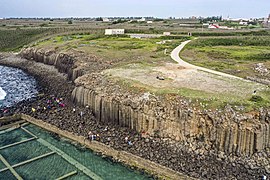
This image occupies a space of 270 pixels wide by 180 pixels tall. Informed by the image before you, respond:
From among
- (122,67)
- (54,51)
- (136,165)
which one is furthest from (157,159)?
(54,51)

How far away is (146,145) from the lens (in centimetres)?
3241

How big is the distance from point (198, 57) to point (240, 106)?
32478mm

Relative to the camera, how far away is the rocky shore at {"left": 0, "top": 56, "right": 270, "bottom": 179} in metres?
27.7

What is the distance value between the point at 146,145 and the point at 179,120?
16.1 ft

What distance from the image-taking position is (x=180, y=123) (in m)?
32.0

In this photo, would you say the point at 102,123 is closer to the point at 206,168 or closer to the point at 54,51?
the point at 206,168

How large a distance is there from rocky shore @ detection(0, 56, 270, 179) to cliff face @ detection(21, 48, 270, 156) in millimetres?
884

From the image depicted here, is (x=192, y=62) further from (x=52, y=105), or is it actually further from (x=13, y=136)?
(x=13, y=136)

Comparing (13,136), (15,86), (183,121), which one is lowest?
(13,136)

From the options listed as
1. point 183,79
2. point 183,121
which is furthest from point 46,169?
point 183,79

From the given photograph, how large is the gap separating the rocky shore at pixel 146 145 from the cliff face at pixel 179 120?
88 cm

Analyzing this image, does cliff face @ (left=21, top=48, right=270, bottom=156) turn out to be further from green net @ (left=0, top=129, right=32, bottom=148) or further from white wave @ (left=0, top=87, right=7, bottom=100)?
white wave @ (left=0, top=87, right=7, bottom=100)

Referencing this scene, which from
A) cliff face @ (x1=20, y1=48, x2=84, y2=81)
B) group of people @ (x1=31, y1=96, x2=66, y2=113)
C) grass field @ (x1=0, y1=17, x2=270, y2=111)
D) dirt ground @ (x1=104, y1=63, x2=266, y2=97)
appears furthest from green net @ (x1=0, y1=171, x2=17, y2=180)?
cliff face @ (x1=20, y1=48, x2=84, y2=81)

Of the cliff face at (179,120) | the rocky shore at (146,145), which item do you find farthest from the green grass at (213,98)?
the rocky shore at (146,145)
